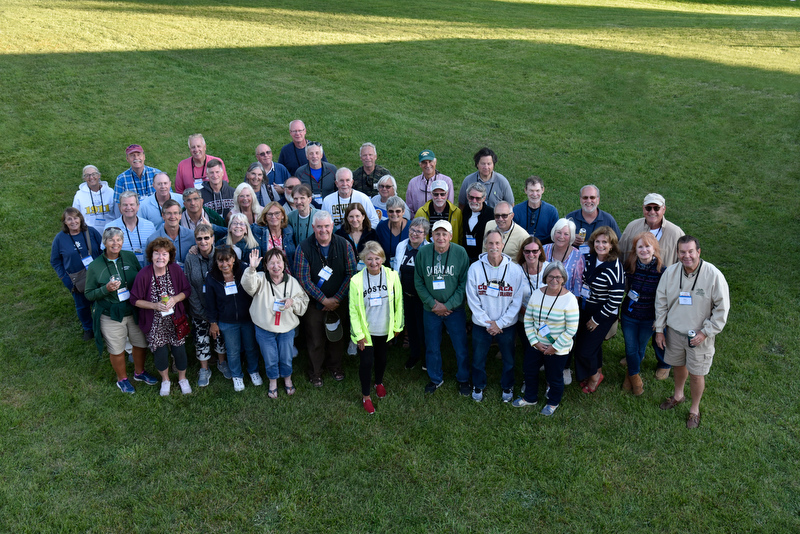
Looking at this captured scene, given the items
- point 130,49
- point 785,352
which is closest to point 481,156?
point 785,352

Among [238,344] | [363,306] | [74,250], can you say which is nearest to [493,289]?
[363,306]

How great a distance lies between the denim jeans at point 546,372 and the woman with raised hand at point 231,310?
3.35m

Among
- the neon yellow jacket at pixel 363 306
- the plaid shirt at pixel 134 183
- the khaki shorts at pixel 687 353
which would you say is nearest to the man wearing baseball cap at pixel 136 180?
the plaid shirt at pixel 134 183

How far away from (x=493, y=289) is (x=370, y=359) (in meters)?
1.65

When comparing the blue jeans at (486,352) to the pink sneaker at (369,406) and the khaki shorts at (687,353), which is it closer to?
the pink sneaker at (369,406)

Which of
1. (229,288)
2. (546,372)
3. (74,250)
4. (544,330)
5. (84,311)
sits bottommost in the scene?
(546,372)

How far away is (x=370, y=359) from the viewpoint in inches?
251

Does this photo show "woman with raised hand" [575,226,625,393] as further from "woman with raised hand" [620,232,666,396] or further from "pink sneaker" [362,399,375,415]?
"pink sneaker" [362,399,375,415]

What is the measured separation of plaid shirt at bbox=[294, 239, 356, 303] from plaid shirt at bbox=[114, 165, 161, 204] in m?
3.42

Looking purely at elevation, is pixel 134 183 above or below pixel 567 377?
above

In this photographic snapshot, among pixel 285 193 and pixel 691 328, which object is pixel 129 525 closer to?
pixel 285 193

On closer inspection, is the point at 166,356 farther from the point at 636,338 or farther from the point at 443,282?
the point at 636,338

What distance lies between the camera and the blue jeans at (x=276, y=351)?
6488 millimetres

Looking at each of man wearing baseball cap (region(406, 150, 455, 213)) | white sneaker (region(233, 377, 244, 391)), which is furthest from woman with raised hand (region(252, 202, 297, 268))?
man wearing baseball cap (region(406, 150, 455, 213))
